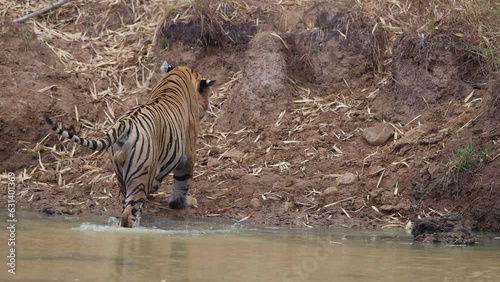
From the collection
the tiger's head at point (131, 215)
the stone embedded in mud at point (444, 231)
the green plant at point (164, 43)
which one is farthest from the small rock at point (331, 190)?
the green plant at point (164, 43)

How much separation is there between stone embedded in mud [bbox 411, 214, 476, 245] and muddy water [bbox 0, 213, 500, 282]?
13 centimetres

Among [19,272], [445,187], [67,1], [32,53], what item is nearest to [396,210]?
[445,187]

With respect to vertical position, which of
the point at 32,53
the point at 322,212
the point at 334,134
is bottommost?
the point at 322,212

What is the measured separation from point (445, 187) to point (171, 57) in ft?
15.2

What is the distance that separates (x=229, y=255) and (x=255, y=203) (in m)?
2.69

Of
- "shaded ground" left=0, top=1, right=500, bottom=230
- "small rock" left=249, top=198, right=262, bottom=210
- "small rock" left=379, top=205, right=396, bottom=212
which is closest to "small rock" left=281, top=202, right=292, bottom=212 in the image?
"shaded ground" left=0, top=1, right=500, bottom=230

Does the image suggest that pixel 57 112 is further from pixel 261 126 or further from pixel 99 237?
pixel 99 237

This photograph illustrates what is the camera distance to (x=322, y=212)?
9.42 m

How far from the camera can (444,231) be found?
26.6 feet

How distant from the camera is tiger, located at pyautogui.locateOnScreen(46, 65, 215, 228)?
8.65 metres

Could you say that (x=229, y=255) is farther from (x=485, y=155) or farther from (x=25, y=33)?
(x=25, y=33)

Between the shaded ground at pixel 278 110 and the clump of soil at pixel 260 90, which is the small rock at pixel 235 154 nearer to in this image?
the shaded ground at pixel 278 110

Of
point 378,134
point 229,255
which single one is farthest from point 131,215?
point 378,134

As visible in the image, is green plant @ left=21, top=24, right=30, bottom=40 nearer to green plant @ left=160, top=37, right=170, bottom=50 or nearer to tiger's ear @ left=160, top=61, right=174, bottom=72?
green plant @ left=160, top=37, right=170, bottom=50
